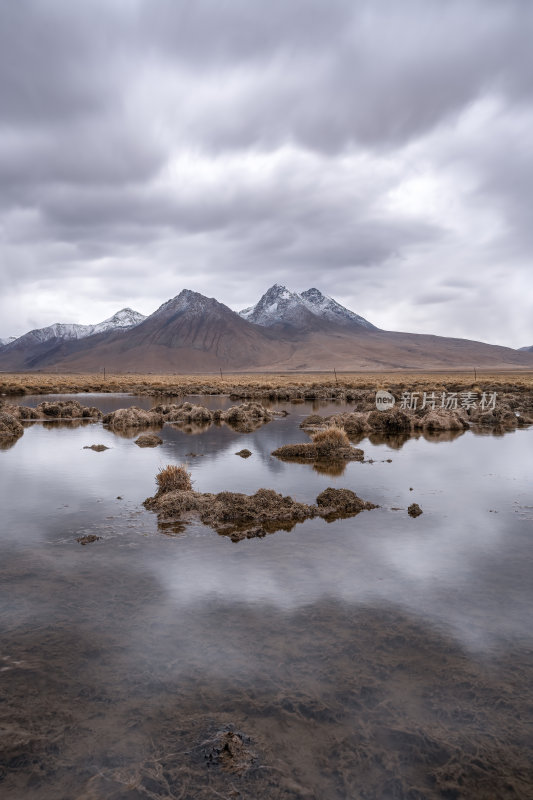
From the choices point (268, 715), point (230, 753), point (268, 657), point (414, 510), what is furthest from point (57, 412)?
point (230, 753)

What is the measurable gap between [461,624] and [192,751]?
323cm

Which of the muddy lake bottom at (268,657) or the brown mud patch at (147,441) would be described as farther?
the brown mud patch at (147,441)

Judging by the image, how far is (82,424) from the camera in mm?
25719

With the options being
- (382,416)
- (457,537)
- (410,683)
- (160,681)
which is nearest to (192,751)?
(160,681)

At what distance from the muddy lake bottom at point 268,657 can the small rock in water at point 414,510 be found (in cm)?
12

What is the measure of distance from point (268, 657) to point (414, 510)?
5739 mm

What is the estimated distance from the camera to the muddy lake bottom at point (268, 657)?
377 centimetres

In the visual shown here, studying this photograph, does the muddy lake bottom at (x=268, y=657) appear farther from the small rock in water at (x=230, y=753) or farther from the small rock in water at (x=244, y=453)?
the small rock in water at (x=244, y=453)

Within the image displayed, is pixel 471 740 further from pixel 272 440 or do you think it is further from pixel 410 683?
pixel 272 440

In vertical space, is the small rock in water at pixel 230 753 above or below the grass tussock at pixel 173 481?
below

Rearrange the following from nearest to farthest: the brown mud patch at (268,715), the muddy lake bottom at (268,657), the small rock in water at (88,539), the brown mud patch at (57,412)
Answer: the brown mud patch at (268,715) < the muddy lake bottom at (268,657) < the small rock in water at (88,539) < the brown mud patch at (57,412)

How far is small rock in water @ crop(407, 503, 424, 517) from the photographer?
998 cm

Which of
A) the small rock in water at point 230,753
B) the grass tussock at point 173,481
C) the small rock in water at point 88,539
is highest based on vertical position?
the grass tussock at point 173,481

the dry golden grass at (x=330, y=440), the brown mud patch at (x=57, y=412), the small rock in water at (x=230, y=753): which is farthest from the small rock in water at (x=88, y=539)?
the brown mud patch at (x=57, y=412)
